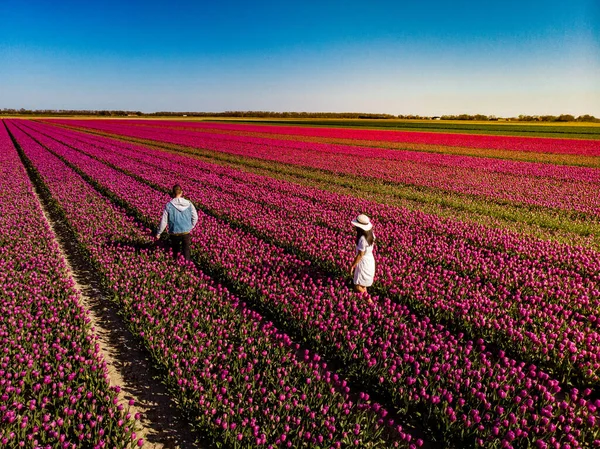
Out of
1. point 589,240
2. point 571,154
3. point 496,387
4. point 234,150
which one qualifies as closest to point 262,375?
point 496,387

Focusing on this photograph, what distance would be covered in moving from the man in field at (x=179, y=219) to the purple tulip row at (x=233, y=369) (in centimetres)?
56

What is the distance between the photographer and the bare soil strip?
4.76 meters

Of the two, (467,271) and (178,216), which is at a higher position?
(178,216)

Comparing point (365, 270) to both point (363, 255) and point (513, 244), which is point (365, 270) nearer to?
point (363, 255)

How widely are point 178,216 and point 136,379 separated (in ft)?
14.8

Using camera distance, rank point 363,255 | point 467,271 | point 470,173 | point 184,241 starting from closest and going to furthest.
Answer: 1. point 363,255
2. point 467,271
3. point 184,241
4. point 470,173

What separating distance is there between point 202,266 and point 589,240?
38.0ft

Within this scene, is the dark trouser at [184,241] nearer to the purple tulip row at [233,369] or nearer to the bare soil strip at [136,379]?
the purple tulip row at [233,369]

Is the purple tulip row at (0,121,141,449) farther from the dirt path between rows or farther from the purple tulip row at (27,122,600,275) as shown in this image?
the purple tulip row at (27,122,600,275)

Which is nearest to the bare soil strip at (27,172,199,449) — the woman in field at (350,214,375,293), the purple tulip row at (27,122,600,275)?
the woman in field at (350,214,375,293)

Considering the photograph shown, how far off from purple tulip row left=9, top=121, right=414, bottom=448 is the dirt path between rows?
33 cm

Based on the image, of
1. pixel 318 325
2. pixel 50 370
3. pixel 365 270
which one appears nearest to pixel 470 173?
pixel 365 270

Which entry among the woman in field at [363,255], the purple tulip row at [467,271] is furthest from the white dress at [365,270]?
the purple tulip row at [467,271]

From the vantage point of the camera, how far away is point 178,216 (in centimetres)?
941
